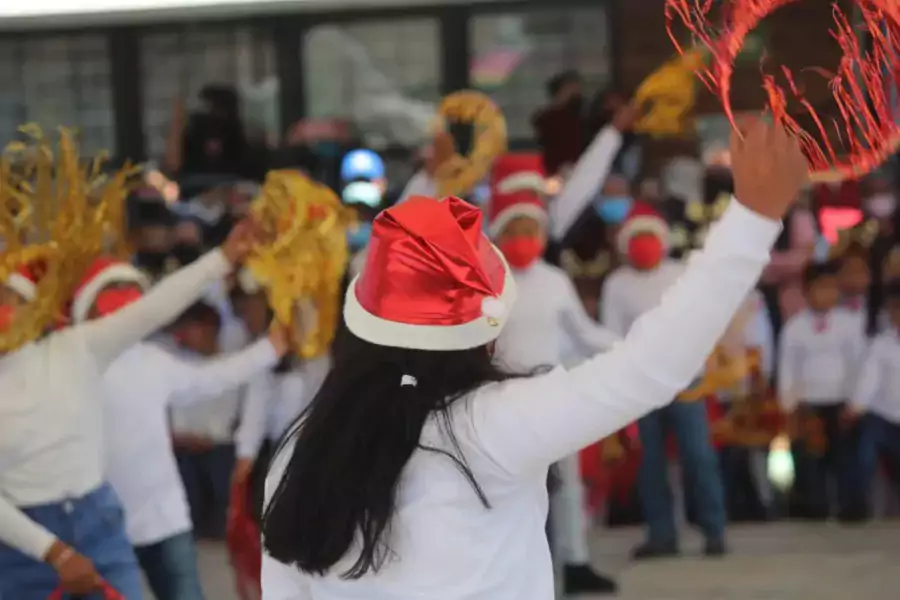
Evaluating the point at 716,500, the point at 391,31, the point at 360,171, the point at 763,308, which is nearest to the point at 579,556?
the point at 716,500

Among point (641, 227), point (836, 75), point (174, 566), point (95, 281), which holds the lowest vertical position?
point (174, 566)

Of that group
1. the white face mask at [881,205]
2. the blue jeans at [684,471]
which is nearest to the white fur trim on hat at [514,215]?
the blue jeans at [684,471]

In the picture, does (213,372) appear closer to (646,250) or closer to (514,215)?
(514,215)

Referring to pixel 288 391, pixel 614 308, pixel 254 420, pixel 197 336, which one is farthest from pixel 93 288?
pixel 614 308

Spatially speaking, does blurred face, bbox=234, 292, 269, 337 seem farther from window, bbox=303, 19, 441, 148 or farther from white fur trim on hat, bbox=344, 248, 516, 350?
white fur trim on hat, bbox=344, 248, 516, 350

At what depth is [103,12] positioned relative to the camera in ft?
24.8

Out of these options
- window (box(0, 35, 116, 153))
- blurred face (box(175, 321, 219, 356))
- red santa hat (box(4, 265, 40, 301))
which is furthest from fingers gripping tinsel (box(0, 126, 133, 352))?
window (box(0, 35, 116, 153))

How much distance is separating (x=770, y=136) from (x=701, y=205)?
16.5 feet

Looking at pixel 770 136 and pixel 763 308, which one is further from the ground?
pixel 770 136

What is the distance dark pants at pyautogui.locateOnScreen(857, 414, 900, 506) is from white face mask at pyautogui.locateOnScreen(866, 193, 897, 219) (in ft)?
3.71

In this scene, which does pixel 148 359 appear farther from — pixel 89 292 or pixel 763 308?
pixel 763 308

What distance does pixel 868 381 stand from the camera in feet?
17.4

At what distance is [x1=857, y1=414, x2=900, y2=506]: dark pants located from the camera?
532cm

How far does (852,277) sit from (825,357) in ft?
1.23
